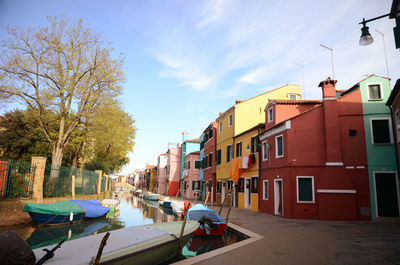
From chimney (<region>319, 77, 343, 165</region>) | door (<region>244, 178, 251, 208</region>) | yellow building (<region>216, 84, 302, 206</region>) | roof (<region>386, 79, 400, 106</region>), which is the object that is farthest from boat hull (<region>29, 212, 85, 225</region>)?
roof (<region>386, 79, 400, 106</region>)

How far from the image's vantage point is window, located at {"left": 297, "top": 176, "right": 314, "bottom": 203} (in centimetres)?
1506

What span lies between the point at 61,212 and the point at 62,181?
4.04 meters

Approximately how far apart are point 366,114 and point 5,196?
19.4m

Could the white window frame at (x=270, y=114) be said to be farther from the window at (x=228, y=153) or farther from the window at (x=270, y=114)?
the window at (x=228, y=153)

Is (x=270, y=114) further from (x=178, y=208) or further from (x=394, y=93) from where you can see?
(x=178, y=208)

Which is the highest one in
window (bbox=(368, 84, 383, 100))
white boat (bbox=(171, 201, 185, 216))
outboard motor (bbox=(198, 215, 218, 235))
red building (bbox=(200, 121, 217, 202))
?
window (bbox=(368, 84, 383, 100))

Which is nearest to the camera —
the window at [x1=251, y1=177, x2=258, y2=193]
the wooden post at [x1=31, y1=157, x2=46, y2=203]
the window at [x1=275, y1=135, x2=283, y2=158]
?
the wooden post at [x1=31, y1=157, x2=46, y2=203]

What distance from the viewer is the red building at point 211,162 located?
29.5 meters

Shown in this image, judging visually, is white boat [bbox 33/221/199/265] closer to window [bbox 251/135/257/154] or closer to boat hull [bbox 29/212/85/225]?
boat hull [bbox 29/212/85/225]

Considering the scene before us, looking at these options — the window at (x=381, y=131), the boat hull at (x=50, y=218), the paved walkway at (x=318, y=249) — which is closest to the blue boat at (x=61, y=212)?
the boat hull at (x=50, y=218)

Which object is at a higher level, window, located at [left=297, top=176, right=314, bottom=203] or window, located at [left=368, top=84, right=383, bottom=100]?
window, located at [left=368, top=84, right=383, bottom=100]

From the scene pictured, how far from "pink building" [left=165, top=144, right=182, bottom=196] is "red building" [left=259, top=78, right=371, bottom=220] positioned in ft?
107

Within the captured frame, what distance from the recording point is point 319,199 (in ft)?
48.2

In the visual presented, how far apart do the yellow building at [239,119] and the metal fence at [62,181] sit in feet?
41.4
